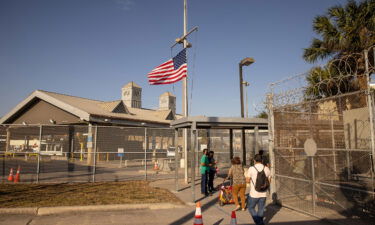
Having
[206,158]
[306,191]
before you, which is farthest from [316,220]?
[206,158]

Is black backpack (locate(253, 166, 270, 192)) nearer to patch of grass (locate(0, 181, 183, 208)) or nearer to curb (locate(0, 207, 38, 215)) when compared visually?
patch of grass (locate(0, 181, 183, 208))

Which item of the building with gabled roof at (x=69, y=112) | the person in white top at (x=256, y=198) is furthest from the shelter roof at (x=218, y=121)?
the building with gabled roof at (x=69, y=112)

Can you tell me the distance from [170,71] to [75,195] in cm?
746

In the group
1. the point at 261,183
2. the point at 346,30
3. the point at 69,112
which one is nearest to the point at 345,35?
the point at 346,30

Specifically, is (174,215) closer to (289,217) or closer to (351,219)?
(289,217)

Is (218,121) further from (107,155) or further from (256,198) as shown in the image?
(107,155)

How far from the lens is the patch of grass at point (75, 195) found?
8695mm

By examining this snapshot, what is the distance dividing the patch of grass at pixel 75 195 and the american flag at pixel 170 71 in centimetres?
559

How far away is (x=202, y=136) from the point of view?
21.5 m

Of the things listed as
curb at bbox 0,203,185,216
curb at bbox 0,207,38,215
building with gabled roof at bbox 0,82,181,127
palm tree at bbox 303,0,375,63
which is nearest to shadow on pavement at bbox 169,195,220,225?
curb at bbox 0,203,185,216

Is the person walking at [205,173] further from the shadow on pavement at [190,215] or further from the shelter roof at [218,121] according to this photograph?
the shelter roof at [218,121]

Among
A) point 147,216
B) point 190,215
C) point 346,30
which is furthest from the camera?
point 346,30

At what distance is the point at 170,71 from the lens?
1434 cm

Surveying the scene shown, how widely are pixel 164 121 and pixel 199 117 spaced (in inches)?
820
